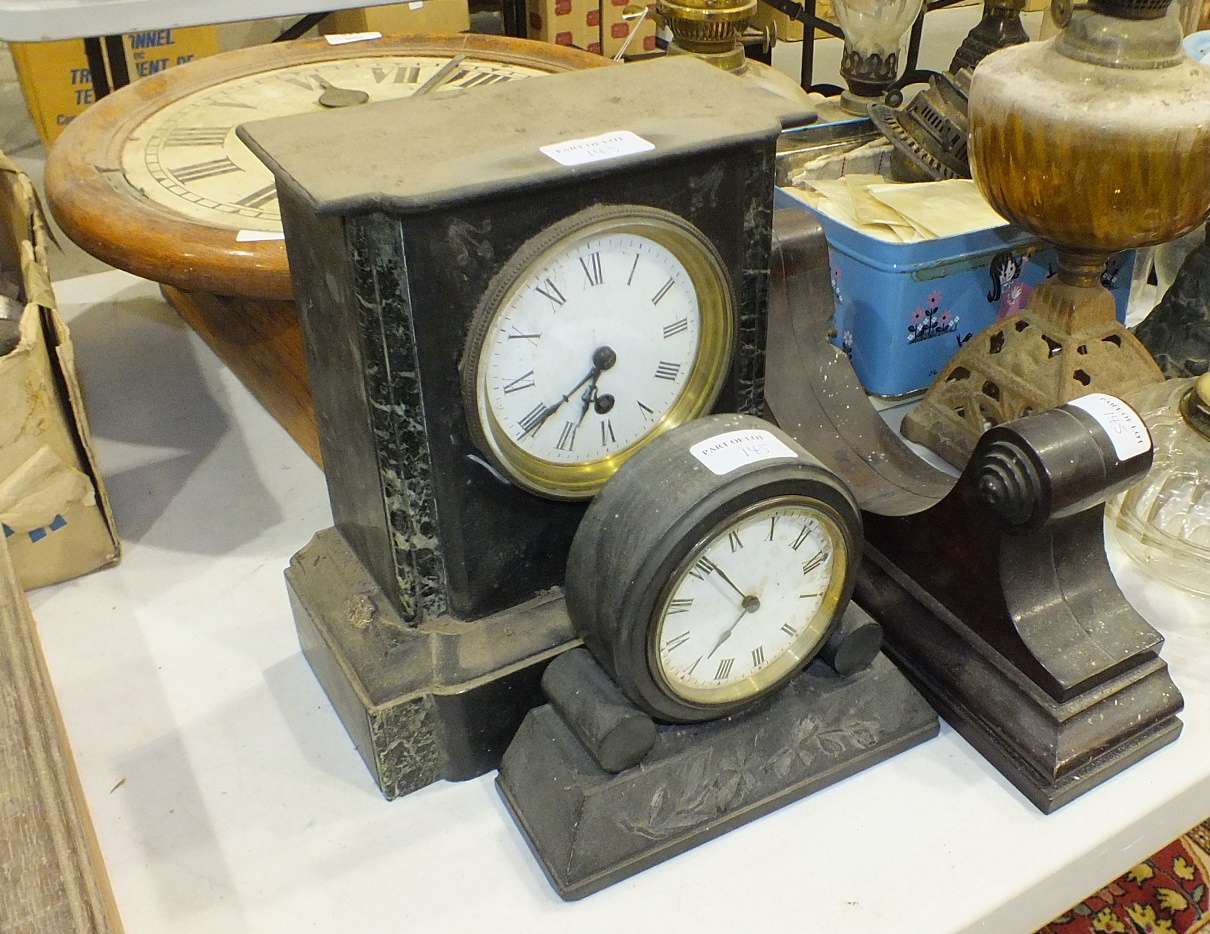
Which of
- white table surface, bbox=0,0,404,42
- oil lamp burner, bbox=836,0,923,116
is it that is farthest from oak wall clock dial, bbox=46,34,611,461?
oil lamp burner, bbox=836,0,923,116

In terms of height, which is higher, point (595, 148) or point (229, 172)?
point (595, 148)

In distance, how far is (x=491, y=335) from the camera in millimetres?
716

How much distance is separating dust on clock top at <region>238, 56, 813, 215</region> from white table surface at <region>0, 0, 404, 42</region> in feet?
1.36

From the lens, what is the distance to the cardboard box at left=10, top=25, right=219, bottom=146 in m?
2.43

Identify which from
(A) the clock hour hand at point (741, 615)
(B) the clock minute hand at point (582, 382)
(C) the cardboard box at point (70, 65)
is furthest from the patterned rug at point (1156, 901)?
(C) the cardboard box at point (70, 65)

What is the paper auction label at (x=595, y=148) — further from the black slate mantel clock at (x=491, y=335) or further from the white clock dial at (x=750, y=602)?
the white clock dial at (x=750, y=602)

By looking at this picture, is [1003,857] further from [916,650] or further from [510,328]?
[510,328]

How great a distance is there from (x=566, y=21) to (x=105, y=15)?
1.74 metres

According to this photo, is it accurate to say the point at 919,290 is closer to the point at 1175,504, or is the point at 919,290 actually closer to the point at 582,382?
the point at 1175,504

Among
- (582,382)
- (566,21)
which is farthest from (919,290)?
(566,21)

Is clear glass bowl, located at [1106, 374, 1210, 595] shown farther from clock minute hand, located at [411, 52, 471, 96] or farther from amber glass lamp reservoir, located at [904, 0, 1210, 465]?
clock minute hand, located at [411, 52, 471, 96]

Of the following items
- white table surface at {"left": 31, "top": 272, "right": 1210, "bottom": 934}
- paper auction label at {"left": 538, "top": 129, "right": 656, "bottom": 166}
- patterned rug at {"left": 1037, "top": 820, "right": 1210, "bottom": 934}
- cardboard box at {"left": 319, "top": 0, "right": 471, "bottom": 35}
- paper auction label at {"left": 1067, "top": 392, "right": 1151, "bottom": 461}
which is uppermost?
paper auction label at {"left": 538, "top": 129, "right": 656, "bottom": 166}

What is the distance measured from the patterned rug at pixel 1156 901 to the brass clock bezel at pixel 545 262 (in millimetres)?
778

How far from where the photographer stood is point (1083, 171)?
93 centimetres
